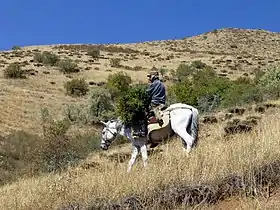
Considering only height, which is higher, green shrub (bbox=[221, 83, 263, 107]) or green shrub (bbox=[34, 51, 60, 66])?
green shrub (bbox=[34, 51, 60, 66])

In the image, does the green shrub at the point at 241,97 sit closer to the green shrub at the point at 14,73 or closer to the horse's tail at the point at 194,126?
the horse's tail at the point at 194,126

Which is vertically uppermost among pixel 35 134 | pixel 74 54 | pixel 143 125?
pixel 74 54

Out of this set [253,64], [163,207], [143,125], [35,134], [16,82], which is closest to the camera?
[163,207]

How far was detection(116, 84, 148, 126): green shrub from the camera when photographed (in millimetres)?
12656

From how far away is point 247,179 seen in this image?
7.04 metres

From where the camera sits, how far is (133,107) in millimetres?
12625

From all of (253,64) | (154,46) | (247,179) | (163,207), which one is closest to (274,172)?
(247,179)

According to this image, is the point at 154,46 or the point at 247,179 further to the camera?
the point at 154,46

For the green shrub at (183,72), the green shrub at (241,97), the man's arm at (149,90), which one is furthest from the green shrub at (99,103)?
the man's arm at (149,90)

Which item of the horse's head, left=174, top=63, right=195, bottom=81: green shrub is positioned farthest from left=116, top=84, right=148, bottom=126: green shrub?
left=174, top=63, right=195, bottom=81: green shrub

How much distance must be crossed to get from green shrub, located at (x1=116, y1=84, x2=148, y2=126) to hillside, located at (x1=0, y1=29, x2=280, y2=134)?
19958mm

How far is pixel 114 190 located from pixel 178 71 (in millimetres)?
45644

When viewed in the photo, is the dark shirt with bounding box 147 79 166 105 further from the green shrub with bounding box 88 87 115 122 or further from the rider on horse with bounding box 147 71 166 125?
the green shrub with bounding box 88 87 115 122

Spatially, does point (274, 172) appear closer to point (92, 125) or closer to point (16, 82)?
point (92, 125)
